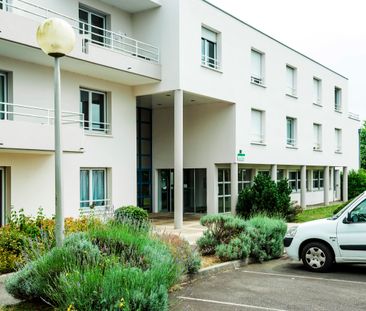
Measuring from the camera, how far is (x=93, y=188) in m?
17.9

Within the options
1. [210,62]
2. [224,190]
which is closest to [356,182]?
[224,190]

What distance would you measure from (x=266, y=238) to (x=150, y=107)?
14.0 metres

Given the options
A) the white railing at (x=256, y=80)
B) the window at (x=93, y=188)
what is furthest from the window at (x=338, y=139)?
the window at (x=93, y=188)

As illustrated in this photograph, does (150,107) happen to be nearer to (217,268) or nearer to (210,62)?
(210,62)

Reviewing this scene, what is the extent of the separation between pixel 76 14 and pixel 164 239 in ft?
37.3

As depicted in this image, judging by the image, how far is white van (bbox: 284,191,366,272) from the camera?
31.8 feet

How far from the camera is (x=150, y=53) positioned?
19.2 metres

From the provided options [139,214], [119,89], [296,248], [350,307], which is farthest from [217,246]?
[119,89]

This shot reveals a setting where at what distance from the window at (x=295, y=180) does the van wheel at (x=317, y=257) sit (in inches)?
808

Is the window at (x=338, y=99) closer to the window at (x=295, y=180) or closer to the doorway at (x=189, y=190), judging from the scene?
the window at (x=295, y=180)

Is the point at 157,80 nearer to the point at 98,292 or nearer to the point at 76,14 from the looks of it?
the point at 76,14

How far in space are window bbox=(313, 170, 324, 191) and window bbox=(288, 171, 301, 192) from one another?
2843mm

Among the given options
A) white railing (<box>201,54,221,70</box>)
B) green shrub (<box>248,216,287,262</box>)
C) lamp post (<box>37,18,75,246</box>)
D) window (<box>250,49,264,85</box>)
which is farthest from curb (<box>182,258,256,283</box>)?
window (<box>250,49,264,85</box>)

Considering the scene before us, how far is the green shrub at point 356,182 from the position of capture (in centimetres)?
3706
